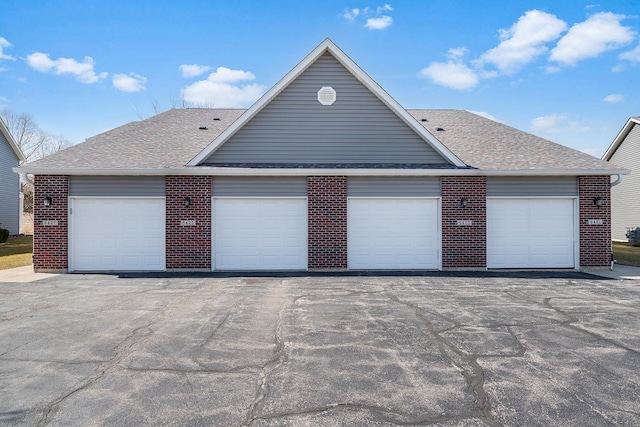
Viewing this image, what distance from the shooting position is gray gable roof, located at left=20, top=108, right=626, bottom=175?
473 inches

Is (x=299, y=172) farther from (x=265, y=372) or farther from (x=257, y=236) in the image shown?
(x=265, y=372)

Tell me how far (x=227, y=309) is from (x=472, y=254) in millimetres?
8208

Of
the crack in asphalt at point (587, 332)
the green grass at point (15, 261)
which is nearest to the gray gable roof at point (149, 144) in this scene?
the green grass at point (15, 261)

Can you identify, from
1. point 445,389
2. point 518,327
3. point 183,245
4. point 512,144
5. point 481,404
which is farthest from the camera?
point 512,144

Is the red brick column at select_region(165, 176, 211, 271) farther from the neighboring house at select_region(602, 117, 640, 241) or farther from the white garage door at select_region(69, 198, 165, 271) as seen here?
the neighboring house at select_region(602, 117, 640, 241)

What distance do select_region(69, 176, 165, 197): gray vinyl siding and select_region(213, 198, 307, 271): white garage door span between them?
6.36 feet

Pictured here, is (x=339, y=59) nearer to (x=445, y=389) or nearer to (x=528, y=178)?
(x=528, y=178)

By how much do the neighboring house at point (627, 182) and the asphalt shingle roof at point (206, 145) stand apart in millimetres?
13186

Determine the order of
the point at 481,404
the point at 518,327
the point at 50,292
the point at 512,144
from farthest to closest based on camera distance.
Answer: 1. the point at 512,144
2. the point at 50,292
3. the point at 518,327
4. the point at 481,404

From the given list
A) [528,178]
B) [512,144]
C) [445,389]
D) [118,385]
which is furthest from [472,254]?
[118,385]

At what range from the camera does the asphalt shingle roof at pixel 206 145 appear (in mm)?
12188

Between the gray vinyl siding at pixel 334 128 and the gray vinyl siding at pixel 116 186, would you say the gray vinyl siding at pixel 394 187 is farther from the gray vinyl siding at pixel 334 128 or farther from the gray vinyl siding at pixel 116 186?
the gray vinyl siding at pixel 116 186

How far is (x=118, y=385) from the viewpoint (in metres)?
4.16

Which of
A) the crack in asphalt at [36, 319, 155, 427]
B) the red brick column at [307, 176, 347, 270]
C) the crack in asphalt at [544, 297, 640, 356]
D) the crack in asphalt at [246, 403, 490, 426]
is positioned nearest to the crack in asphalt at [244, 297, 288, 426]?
the crack in asphalt at [246, 403, 490, 426]
